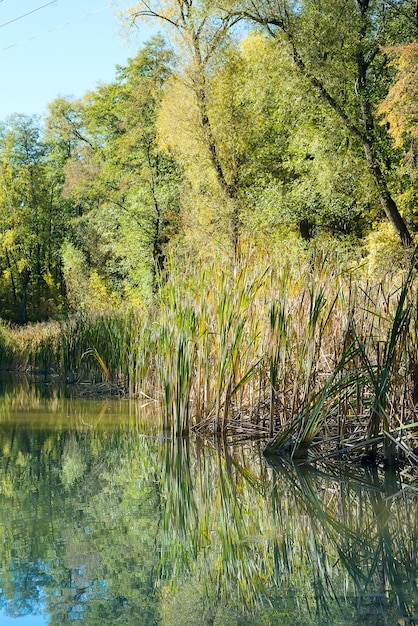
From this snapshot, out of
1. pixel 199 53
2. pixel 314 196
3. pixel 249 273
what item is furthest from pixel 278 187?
pixel 249 273

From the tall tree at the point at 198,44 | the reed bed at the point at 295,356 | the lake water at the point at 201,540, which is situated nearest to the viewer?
the lake water at the point at 201,540

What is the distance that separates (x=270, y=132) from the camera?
18828 mm

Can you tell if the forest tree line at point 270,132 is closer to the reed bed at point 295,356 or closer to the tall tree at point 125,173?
the tall tree at point 125,173

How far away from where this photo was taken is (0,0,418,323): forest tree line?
524 inches

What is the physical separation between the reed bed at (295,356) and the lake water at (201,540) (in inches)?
10.1

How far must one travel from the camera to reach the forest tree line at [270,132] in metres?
13.3

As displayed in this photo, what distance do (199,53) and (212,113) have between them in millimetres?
1185

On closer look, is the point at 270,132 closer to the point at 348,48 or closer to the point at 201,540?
the point at 348,48

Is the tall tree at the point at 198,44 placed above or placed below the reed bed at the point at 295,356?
above

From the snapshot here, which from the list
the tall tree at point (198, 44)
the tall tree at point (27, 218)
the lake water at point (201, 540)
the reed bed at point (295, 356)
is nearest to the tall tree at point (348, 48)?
the tall tree at point (198, 44)

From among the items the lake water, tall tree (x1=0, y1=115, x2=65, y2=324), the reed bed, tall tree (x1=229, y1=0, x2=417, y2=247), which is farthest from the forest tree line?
tall tree (x1=0, y1=115, x2=65, y2=324)

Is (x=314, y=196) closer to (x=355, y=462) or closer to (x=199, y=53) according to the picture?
(x=199, y=53)

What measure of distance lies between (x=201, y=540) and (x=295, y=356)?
2063 millimetres

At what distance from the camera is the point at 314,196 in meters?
15.8
